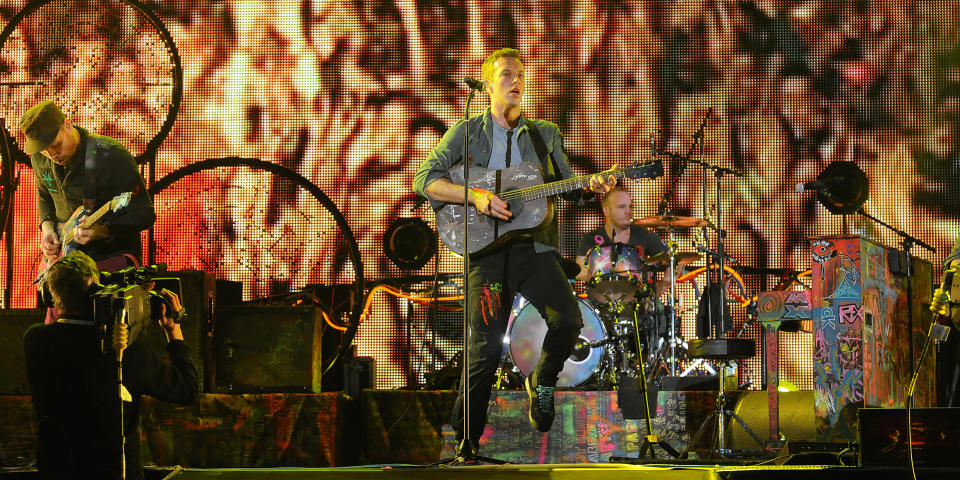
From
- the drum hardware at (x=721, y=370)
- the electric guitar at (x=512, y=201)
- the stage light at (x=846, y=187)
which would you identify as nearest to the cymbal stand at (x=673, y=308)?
the stage light at (x=846, y=187)

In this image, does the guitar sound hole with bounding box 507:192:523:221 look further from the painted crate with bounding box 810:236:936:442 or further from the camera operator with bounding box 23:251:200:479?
the camera operator with bounding box 23:251:200:479

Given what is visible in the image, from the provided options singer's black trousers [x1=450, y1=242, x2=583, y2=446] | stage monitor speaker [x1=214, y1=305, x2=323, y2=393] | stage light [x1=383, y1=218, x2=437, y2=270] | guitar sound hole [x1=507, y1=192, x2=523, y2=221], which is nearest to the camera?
singer's black trousers [x1=450, y1=242, x2=583, y2=446]

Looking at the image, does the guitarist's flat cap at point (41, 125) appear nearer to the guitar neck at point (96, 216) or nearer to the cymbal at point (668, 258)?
the guitar neck at point (96, 216)

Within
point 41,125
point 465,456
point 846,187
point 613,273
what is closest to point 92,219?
point 41,125

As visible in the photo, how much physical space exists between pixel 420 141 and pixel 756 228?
8.69 feet

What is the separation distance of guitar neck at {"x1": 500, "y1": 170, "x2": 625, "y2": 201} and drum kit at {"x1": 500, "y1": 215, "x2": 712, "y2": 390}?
72.9 inches

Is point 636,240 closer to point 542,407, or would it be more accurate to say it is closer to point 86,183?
point 542,407

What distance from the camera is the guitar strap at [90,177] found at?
5.09m

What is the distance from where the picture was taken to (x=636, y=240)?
7766 millimetres

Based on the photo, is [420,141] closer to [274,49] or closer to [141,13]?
[274,49]

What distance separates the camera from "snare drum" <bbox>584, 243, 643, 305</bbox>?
6965 millimetres

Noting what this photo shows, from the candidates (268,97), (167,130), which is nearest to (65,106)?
(167,130)

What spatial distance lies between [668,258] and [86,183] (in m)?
3.98

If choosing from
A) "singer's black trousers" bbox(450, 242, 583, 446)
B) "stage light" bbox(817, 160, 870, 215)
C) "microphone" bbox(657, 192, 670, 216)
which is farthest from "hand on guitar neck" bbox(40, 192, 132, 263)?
"stage light" bbox(817, 160, 870, 215)
